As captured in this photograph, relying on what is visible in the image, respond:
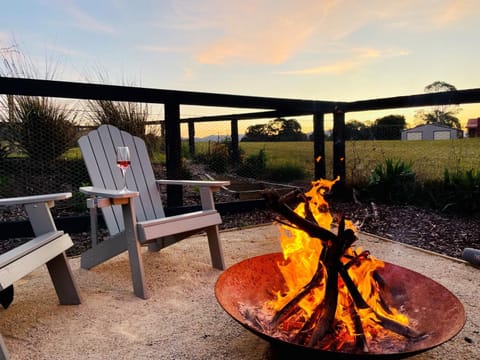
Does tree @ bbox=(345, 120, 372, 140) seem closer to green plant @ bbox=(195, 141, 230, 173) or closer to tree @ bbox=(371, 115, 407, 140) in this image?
tree @ bbox=(371, 115, 407, 140)

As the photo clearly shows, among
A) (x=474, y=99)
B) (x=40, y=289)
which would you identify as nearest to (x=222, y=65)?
(x=474, y=99)

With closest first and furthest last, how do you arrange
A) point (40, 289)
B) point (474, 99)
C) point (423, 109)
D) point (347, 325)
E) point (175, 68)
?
point (347, 325), point (40, 289), point (474, 99), point (423, 109), point (175, 68)

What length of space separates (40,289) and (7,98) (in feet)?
5.72

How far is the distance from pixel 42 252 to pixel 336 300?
1186mm

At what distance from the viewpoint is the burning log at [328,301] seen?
108cm

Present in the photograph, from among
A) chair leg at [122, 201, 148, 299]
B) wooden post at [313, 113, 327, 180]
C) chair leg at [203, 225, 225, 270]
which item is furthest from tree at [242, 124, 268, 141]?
chair leg at [122, 201, 148, 299]

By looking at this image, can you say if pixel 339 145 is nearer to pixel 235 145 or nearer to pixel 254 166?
pixel 254 166

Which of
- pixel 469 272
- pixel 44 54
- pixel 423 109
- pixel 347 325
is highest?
pixel 44 54

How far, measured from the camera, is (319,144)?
420 centimetres

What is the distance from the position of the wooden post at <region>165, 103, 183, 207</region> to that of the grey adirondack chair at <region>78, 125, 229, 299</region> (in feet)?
2.36

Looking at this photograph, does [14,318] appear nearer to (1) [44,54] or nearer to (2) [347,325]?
(2) [347,325]

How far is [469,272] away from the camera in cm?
212

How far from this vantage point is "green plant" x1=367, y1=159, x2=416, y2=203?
3.92m

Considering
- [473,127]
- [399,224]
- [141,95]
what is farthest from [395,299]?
[473,127]
